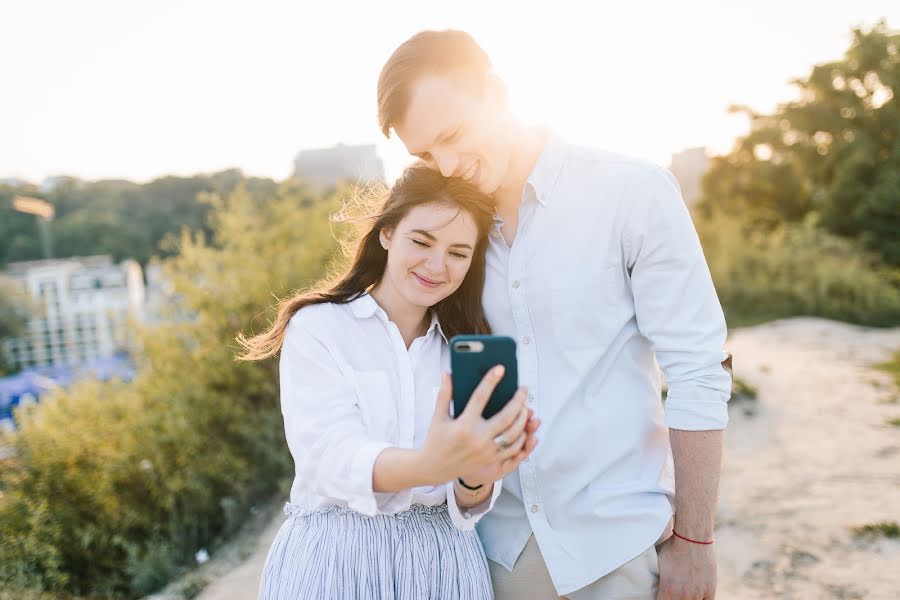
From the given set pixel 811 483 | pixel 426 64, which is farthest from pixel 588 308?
pixel 811 483

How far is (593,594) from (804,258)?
38.6 feet

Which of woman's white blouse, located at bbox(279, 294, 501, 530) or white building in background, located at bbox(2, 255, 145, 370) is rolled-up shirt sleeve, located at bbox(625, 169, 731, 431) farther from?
white building in background, located at bbox(2, 255, 145, 370)

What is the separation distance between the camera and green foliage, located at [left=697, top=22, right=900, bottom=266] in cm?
1438

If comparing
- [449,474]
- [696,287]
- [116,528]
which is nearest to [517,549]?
[449,474]

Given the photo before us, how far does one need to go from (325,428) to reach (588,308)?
26.5 inches

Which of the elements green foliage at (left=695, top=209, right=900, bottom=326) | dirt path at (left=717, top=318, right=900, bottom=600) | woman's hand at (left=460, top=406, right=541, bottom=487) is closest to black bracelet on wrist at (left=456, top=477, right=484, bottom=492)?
woman's hand at (left=460, top=406, right=541, bottom=487)

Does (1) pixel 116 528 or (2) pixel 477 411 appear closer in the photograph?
(2) pixel 477 411

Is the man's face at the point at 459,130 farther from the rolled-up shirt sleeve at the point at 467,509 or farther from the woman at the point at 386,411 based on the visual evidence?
the rolled-up shirt sleeve at the point at 467,509

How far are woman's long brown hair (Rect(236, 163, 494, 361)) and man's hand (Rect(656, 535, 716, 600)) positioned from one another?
71 centimetres

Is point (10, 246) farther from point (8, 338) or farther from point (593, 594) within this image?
point (593, 594)

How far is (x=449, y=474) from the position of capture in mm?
1177

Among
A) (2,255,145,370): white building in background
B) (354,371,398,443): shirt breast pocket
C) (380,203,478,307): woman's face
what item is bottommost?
(2,255,145,370): white building in background

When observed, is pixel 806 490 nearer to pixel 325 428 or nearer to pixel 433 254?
pixel 433 254

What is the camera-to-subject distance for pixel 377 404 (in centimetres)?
162
